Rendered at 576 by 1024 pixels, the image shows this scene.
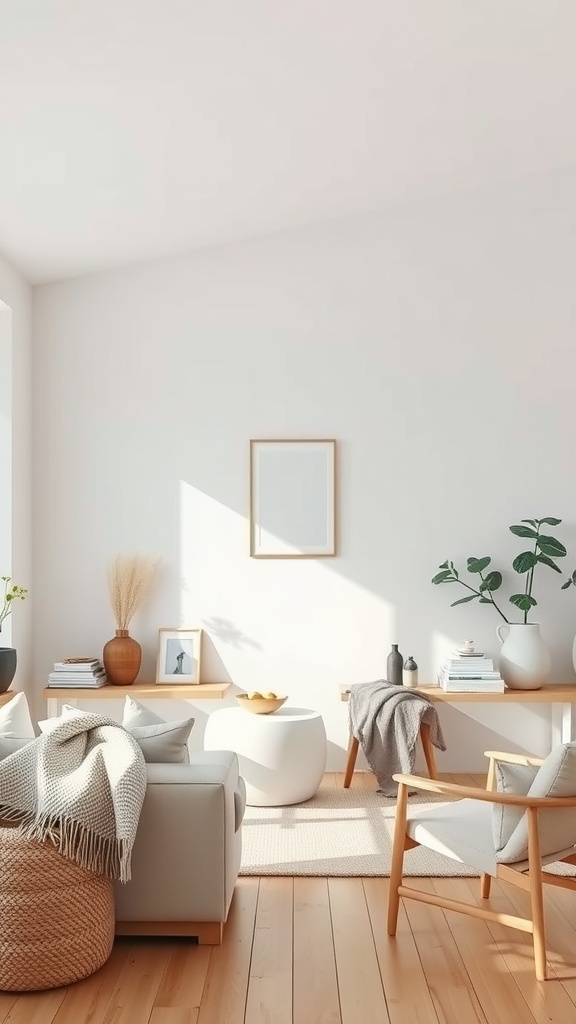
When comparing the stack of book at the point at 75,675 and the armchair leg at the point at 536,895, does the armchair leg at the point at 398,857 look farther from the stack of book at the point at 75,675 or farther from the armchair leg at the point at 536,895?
the stack of book at the point at 75,675

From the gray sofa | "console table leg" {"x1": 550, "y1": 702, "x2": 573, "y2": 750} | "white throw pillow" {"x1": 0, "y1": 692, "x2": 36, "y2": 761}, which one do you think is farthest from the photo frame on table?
the gray sofa

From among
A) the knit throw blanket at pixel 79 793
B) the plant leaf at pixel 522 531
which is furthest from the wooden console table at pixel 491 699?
the knit throw blanket at pixel 79 793

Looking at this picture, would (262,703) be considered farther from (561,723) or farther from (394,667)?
(561,723)

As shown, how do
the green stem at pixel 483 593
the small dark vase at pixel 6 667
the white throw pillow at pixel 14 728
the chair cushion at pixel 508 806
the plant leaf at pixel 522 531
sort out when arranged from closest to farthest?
1. the chair cushion at pixel 508 806
2. the white throw pillow at pixel 14 728
3. the small dark vase at pixel 6 667
4. the plant leaf at pixel 522 531
5. the green stem at pixel 483 593

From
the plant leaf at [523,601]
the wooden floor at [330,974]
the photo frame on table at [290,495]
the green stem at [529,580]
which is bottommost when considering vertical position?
the wooden floor at [330,974]

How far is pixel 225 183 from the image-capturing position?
17.1 feet

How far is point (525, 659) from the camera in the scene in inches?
222

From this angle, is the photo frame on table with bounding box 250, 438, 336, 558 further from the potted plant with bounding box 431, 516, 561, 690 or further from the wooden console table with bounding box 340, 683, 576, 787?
the wooden console table with bounding box 340, 683, 576, 787

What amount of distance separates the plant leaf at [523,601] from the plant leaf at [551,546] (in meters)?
0.28

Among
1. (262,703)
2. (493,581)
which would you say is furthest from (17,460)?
(493,581)

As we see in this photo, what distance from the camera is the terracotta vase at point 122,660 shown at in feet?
19.0

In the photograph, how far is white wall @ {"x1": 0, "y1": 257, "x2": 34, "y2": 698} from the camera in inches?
222

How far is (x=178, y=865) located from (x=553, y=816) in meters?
1.24

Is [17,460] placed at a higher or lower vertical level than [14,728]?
higher
